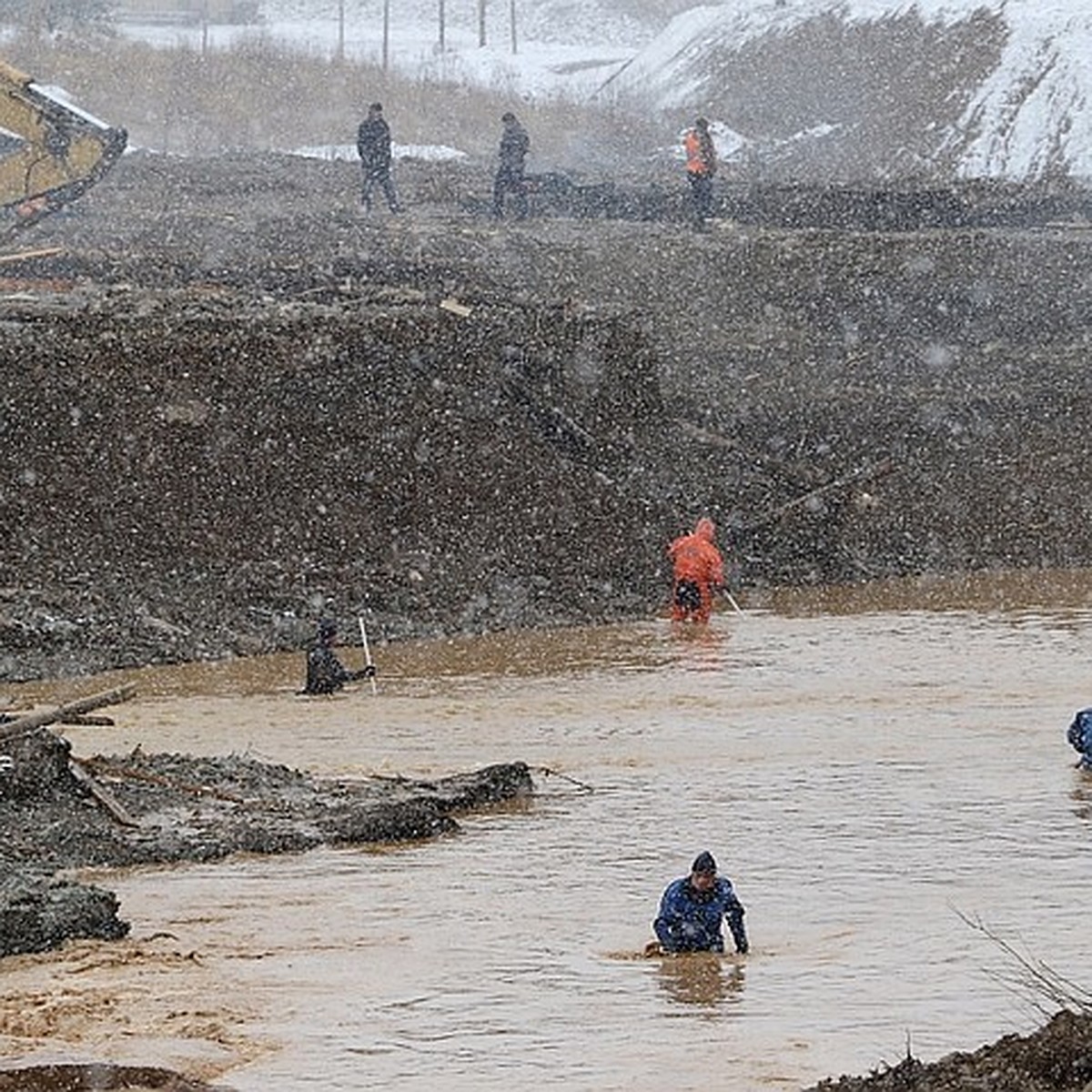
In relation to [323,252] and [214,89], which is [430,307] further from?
[214,89]

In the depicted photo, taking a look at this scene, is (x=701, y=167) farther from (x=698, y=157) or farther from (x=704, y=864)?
(x=704, y=864)

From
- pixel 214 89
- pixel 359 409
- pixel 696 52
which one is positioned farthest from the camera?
pixel 696 52

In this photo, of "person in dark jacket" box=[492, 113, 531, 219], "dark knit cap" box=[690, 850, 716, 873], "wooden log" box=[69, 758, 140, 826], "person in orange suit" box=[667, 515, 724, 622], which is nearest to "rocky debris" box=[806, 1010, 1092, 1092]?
"dark knit cap" box=[690, 850, 716, 873]

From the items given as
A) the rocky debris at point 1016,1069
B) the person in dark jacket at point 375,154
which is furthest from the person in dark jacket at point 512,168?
the rocky debris at point 1016,1069

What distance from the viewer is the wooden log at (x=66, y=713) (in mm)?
13727

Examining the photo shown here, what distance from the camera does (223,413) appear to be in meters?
26.8

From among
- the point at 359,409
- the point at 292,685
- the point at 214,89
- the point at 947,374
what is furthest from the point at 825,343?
the point at 214,89

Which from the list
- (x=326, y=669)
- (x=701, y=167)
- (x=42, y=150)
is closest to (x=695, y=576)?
(x=326, y=669)

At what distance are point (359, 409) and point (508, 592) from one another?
3197 mm

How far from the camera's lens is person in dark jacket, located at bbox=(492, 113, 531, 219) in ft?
126

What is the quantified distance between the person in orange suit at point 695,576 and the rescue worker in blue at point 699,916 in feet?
37.4

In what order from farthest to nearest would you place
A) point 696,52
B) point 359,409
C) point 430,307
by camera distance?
point 696,52 < point 430,307 < point 359,409

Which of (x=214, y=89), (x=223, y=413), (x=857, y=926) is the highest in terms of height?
(x=214, y=89)

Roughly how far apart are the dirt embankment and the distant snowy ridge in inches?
576
